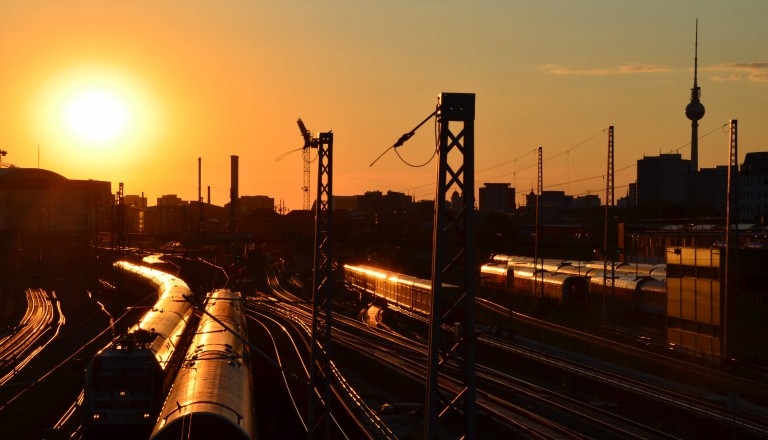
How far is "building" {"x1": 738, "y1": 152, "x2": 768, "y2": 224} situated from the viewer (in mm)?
134125

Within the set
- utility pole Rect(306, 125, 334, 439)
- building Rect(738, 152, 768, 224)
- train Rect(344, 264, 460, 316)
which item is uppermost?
building Rect(738, 152, 768, 224)

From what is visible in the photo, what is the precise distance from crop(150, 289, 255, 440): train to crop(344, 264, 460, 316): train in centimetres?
1892

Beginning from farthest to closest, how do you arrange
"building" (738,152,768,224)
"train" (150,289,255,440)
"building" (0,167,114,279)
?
"building" (738,152,768,224) < "building" (0,167,114,279) < "train" (150,289,255,440)

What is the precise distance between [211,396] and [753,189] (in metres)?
130

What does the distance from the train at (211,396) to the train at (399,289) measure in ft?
62.1

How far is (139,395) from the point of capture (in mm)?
25281

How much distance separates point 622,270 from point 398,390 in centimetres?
3668

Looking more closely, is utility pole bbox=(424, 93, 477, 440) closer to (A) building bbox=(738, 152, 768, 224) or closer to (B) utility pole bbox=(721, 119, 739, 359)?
(B) utility pole bbox=(721, 119, 739, 359)

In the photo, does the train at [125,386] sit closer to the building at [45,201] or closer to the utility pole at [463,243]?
the utility pole at [463,243]

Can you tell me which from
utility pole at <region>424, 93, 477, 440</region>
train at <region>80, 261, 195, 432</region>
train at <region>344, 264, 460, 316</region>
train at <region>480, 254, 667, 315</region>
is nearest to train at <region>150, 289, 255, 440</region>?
train at <region>80, 261, 195, 432</region>

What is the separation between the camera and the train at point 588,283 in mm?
56062

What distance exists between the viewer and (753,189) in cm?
13550

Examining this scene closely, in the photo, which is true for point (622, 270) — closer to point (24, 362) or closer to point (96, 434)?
point (24, 362)

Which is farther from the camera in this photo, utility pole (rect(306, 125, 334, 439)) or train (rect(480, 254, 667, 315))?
train (rect(480, 254, 667, 315))
